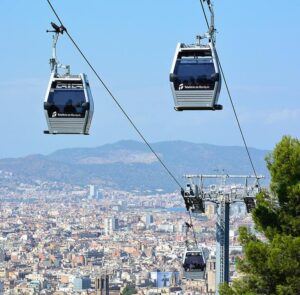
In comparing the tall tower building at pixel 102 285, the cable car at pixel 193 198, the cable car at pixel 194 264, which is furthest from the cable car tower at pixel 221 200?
the tall tower building at pixel 102 285

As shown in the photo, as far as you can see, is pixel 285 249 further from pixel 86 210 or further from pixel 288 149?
pixel 86 210

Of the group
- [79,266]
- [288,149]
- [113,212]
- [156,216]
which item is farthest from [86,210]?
[288,149]

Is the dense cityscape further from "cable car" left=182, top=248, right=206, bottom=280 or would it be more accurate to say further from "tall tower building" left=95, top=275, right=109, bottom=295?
"cable car" left=182, top=248, right=206, bottom=280

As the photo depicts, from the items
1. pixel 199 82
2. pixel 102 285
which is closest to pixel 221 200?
pixel 199 82

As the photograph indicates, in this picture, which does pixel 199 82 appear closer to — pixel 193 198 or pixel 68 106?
pixel 68 106

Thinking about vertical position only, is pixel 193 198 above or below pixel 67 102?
above

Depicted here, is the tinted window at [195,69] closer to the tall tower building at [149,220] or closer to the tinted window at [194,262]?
the tinted window at [194,262]

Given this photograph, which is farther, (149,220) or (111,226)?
(149,220)
